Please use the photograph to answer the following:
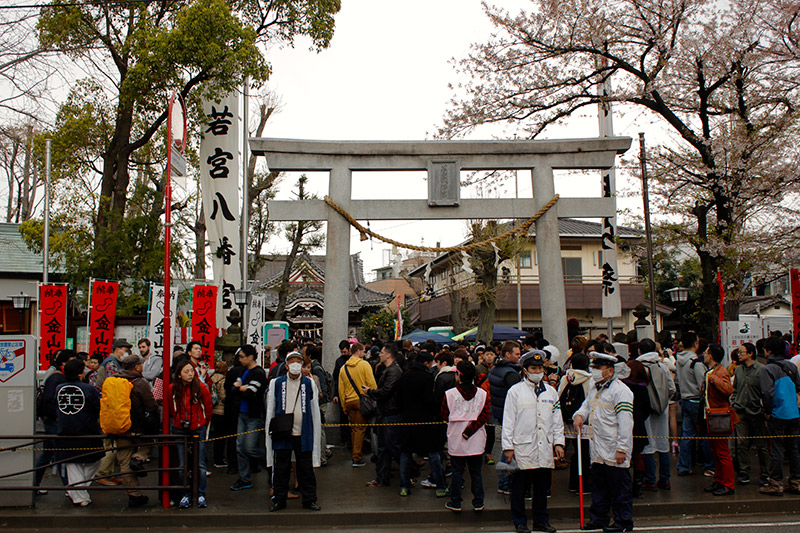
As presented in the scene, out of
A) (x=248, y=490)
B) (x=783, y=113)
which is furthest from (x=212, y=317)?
(x=783, y=113)

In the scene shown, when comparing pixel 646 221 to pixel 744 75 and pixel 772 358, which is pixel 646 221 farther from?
pixel 772 358

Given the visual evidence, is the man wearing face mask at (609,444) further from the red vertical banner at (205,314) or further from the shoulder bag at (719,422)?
the red vertical banner at (205,314)

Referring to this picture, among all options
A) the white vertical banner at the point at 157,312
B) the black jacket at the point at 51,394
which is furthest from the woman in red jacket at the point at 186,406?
the white vertical banner at the point at 157,312

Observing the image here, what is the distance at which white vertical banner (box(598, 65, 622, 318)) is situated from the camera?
594 inches

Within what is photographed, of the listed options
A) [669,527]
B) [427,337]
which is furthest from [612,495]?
[427,337]

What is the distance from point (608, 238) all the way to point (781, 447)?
7368 mm

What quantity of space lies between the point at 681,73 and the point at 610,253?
4378 millimetres

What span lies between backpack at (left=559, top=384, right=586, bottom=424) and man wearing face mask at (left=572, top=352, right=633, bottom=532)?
1.65 m

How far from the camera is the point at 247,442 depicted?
348 inches

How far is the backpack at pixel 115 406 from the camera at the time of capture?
777 centimetres

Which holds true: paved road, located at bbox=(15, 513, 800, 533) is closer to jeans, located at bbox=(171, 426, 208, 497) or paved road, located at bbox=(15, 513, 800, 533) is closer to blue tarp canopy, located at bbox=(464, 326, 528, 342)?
jeans, located at bbox=(171, 426, 208, 497)

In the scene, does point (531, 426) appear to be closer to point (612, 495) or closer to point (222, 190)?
point (612, 495)

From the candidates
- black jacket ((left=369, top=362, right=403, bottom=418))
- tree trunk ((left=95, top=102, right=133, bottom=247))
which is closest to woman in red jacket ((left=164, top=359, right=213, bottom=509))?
black jacket ((left=369, top=362, right=403, bottom=418))

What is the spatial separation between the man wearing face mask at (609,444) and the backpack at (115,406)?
5457 mm
